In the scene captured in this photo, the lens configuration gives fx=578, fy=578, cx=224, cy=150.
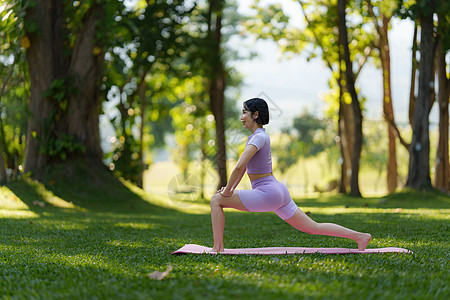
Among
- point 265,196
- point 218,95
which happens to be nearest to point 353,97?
point 218,95

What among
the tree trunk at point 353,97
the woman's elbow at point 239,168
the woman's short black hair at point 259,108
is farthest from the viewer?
the tree trunk at point 353,97

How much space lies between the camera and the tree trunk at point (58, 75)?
14953 mm

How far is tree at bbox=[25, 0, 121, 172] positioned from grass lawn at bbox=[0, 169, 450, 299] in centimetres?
529

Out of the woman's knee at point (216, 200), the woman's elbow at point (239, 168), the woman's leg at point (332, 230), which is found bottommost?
the woman's leg at point (332, 230)

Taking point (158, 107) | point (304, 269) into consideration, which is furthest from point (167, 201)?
point (158, 107)

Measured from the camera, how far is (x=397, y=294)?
12.1 ft

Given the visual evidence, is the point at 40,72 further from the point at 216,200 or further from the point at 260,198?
the point at 260,198

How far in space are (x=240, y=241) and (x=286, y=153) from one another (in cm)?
6239

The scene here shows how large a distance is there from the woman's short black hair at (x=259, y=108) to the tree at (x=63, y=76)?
386 inches


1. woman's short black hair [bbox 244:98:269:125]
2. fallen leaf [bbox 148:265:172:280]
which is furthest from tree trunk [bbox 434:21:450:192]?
fallen leaf [bbox 148:265:172:280]

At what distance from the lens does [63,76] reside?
15305 millimetres

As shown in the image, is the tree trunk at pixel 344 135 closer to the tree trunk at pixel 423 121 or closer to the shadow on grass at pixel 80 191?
the tree trunk at pixel 423 121

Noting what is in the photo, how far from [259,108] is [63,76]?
10608 millimetres

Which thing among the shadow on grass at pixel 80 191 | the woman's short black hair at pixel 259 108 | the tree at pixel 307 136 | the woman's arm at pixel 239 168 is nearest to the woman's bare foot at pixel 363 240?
the woman's arm at pixel 239 168
